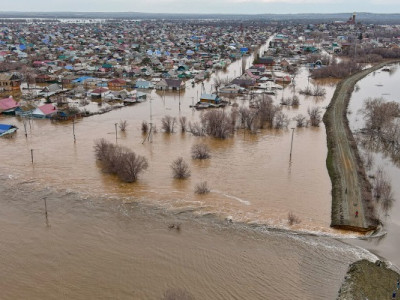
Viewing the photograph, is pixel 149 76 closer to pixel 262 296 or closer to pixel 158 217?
pixel 158 217

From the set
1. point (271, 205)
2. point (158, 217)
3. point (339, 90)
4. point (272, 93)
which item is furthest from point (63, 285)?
point (339, 90)

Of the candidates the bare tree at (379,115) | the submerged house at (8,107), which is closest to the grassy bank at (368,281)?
the bare tree at (379,115)

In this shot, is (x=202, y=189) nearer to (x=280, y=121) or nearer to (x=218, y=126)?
(x=218, y=126)

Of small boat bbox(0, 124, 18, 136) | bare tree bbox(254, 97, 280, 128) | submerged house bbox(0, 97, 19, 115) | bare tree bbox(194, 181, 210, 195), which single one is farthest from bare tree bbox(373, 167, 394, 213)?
submerged house bbox(0, 97, 19, 115)

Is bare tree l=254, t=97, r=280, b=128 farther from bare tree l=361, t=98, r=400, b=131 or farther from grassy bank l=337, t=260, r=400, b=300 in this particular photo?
grassy bank l=337, t=260, r=400, b=300

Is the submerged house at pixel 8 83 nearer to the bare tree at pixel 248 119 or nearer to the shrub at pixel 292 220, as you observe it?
the bare tree at pixel 248 119

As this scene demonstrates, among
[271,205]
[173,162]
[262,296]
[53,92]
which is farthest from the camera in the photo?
[53,92]
